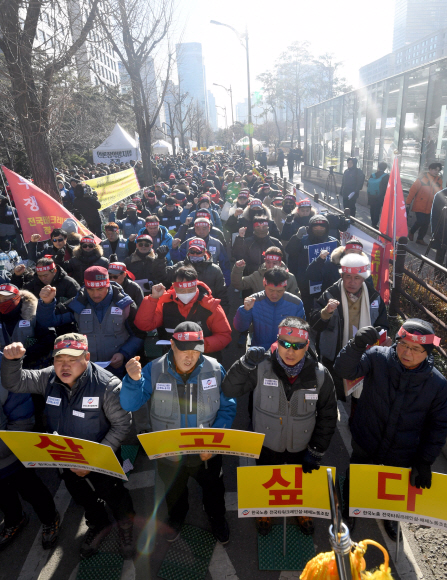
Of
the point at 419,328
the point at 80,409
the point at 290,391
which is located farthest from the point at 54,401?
the point at 419,328

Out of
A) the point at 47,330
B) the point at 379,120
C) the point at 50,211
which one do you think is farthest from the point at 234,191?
the point at 47,330

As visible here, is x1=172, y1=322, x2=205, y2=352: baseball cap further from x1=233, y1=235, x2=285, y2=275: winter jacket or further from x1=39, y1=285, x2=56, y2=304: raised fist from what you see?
x1=233, y1=235, x2=285, y2=275: winter jacket

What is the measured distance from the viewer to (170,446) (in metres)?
2.83

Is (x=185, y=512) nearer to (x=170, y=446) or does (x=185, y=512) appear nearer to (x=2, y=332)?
(x=170, y=446)

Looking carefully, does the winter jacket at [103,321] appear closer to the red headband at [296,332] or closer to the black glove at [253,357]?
the black glove at [253,357]

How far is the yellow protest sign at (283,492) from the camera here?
2645mm

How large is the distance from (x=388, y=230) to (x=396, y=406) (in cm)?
380

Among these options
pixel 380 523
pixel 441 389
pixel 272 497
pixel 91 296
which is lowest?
pixel 380 523

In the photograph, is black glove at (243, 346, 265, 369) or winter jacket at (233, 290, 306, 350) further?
winter jacket at (233, 290, 306, 350)

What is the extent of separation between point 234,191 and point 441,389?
40.5 ft

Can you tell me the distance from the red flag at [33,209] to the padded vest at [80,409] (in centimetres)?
462

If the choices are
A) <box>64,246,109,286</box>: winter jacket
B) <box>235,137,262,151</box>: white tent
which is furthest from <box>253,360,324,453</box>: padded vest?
<box>235,137,262,151</box>: white tent

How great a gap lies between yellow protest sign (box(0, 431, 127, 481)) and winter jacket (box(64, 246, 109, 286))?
309 centimetres

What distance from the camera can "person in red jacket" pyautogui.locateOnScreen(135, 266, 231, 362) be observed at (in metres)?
4.09
